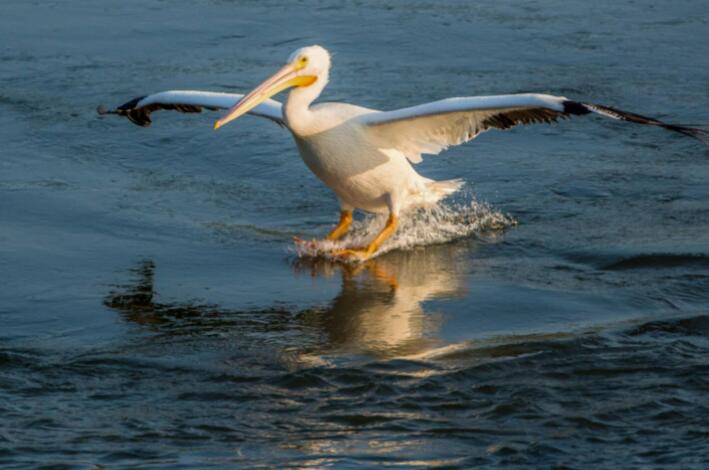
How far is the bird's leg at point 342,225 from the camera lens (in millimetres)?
8414

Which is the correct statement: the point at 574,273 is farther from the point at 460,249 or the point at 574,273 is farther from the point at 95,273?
the point at 95,273

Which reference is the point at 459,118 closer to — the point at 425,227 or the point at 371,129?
Result: the point at 371,129

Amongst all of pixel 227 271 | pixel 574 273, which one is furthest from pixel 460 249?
pixel 227 271

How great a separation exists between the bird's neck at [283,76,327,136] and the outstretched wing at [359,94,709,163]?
0.33 metres

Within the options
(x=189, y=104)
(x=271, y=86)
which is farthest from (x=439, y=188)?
(x=189, y=104)

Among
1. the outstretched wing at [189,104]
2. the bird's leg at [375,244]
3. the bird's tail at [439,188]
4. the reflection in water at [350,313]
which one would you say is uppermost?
the outstretched wing at [189,104]

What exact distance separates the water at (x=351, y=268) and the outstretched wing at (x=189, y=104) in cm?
52

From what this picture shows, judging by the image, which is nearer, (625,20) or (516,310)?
(516,310)

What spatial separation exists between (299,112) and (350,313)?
1.35 meters

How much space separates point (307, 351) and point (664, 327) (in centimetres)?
180

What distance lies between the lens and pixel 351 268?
802 centimetres

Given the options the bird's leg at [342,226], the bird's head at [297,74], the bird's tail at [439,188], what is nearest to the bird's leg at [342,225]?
the bird's leg at [342,226]

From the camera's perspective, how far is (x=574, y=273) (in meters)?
7.68

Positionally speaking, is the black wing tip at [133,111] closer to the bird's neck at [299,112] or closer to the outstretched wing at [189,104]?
the outstretched wing at [189,104]
